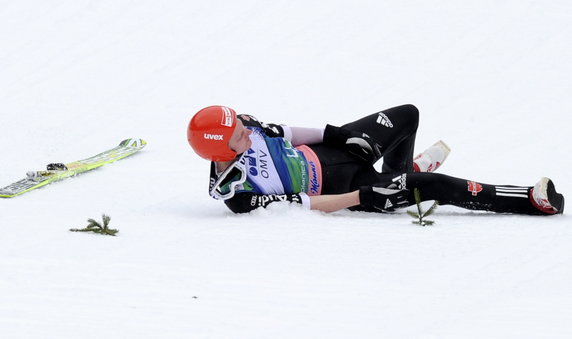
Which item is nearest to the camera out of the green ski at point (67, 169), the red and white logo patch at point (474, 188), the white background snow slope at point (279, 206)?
the white background snow slope at point (279, 206)

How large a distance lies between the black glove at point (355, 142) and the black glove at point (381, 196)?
458 millimetres

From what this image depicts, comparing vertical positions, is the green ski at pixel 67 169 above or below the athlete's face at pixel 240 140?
below

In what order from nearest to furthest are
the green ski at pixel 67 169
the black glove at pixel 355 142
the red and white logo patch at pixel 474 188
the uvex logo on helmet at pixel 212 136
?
the uvex logo on helmet at pixel 212 136 → the red and white logo patch at pixel 474 188 → the black glove at pixel 355 142 → the green ski at pixel 67 169

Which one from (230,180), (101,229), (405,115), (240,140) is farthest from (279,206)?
(405,115)

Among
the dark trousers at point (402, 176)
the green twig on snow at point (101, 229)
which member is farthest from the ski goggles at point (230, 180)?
the green twig on snow at point (101, 229)

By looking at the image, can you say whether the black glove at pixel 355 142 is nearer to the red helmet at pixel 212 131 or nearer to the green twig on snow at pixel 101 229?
the red helmet at pixel 212 131

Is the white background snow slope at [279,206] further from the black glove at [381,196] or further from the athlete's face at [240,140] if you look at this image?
the athlete's face at [240,140]

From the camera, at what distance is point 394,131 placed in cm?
512

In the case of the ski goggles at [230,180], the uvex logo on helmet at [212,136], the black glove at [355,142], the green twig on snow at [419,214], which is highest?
the uvex logo on helmet at [212,136]

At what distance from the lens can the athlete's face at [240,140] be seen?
4492 millimetres

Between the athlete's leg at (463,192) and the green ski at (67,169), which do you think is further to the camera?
the green ski at (67,169)

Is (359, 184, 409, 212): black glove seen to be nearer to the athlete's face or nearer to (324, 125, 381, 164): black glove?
(324, 125, 381, 164): black glove

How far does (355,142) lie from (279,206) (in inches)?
29.2

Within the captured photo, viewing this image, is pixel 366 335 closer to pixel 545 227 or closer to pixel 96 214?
pixel 545 227
